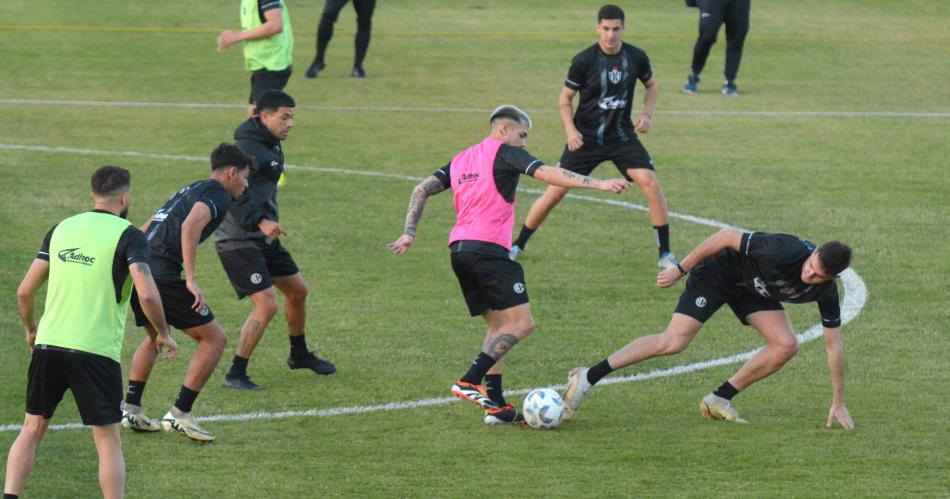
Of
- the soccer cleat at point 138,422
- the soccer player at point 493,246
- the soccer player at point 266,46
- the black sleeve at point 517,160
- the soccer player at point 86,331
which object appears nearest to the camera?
the soccer player at point 86,331

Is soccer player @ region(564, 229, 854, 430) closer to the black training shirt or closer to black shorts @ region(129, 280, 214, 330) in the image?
black shorts @ region(129, 280, 214, 330)

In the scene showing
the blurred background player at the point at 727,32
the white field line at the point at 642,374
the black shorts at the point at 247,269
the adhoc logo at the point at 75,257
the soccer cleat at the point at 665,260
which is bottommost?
the blurred background player at the point at 727,32

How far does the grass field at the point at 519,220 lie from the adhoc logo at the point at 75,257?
1.48m

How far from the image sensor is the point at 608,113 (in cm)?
1441

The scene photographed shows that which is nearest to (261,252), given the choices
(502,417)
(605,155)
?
(502,417)

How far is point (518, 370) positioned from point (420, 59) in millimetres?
17020

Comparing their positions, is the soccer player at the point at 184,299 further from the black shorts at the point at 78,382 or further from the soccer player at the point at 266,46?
the soccer player at the point at 266,46

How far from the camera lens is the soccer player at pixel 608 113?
47.0 feet

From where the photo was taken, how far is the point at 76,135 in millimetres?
20234

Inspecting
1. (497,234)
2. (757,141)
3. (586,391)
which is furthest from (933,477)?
(757,141)

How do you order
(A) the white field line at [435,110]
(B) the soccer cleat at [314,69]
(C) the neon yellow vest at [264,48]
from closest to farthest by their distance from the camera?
1. (C) the neon yellow vest at [264,48]
2. (A) the white field line at [435,110]
3. (B) the soccer cleat at [314,69]

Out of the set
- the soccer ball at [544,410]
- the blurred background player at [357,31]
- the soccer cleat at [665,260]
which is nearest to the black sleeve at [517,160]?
the soccer ball at [544,410]

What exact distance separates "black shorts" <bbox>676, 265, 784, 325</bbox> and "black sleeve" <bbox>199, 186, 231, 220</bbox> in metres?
3.20

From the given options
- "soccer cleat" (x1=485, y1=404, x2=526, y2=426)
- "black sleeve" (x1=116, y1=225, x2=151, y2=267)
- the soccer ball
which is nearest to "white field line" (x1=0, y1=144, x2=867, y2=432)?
"soccer cleat" (x1=485, y1=404, x2=526, y2=426)
